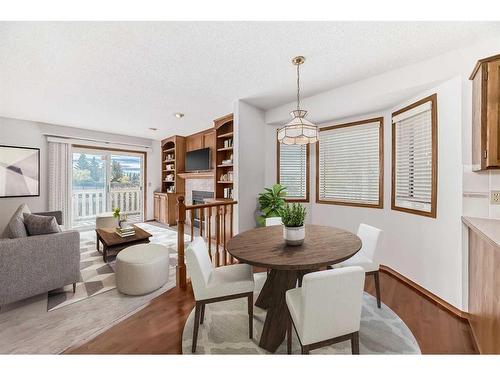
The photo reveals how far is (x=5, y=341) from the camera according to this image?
159cm

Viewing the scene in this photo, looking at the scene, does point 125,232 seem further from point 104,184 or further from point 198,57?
point 104,184

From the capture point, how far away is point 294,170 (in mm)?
3648

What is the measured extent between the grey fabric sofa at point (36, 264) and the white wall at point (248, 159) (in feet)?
6.58

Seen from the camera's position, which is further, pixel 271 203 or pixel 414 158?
pixel 271 203

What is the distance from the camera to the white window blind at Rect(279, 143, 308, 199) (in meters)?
3.60

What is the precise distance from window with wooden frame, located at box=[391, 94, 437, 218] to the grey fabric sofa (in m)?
3.86

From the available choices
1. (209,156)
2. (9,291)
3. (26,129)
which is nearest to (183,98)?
(209,156)

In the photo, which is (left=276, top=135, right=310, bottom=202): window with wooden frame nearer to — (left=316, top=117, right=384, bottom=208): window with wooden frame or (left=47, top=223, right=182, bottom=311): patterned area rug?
(left=316, top=117, right=384, bottom=208): window with wooden frame

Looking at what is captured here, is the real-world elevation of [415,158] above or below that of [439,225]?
above

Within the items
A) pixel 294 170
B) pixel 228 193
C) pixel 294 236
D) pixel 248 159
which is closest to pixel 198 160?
pixel 228 193

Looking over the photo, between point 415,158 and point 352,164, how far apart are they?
0.81m

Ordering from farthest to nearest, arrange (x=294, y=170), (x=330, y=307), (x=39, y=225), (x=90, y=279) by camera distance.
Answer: (x=294, y=170)
(x=90, y=279)
(x=39, y=225)
(x=330, y=307)
